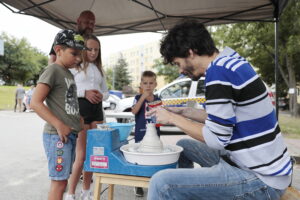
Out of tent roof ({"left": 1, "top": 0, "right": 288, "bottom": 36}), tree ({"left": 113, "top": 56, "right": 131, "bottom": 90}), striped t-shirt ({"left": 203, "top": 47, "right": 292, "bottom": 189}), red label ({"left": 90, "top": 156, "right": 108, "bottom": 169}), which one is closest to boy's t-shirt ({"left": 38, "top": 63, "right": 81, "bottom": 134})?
red label ({"left": 90, "top": 156, "right": 108, "bottom": 169})

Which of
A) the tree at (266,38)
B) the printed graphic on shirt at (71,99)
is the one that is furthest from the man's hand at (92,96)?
the tree at (266,38)

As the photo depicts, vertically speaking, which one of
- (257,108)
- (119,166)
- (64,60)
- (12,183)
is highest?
(64,60)

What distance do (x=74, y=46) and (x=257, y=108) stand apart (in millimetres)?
1368

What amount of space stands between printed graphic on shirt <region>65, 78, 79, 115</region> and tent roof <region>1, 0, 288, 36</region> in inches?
77.2

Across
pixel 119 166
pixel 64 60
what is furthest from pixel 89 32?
pixel 119 166

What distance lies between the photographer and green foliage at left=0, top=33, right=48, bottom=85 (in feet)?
148

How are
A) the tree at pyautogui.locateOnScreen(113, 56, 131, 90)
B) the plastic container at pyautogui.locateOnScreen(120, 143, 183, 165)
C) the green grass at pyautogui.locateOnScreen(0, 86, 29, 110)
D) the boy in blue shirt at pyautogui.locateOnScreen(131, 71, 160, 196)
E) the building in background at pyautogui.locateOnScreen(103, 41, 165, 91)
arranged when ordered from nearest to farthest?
the plastic container at pyautogui.locateOnScreen(120, 143, 183, 165)
the boy in blue shirt at pyautogui.locateOnScreen(131, 71, 160, 196)
the green grass at pyautogui.locateOnScreen(0, 86, 29, 110)
the tree at pyautogui.locateOnScreen(113, 56, 131, 90)
the building in background at pyautogui.locateOnScreen(103, 41, 165, 91)

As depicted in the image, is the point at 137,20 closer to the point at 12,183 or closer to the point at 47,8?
the point at 47,8

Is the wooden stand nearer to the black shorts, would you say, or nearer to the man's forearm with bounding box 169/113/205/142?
the man's forearm with bounding box 169/113/205/142

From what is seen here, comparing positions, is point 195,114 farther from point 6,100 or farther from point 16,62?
point 16,62

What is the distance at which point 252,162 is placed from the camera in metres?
1.33

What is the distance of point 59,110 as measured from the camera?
6.29 ft

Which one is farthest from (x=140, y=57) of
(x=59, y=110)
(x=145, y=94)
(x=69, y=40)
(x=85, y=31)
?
(x=59, y=110)

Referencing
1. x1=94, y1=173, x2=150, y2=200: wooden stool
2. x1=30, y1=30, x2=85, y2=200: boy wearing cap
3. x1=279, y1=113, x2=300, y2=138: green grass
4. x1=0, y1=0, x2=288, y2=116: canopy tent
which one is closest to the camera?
x1=94, y1=173, x2=150, y2=200: wooden stool
